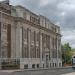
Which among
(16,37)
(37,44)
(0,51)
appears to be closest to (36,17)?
(37,44)

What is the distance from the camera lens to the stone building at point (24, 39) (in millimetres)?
60844

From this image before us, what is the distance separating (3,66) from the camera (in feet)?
188

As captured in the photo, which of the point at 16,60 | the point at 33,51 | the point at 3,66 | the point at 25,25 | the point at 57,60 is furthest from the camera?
the point at 57,60

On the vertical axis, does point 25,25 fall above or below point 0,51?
above

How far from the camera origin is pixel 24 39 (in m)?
68.6

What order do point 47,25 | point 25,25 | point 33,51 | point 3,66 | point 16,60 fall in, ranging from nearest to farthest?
point 3,66, point 16,60, point 25,25, point 33,51, point 47,25

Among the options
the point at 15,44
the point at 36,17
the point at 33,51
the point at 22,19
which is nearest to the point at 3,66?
the point at 15,44

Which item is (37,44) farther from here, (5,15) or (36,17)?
(5,15)

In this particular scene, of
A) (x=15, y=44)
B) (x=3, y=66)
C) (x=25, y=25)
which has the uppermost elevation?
(x=25, y=25)

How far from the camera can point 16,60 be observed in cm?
6334

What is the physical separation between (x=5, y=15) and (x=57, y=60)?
36.6 metres

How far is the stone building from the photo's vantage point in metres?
60.8

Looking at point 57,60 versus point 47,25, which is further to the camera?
point 57,60

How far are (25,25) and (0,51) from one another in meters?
11.9
